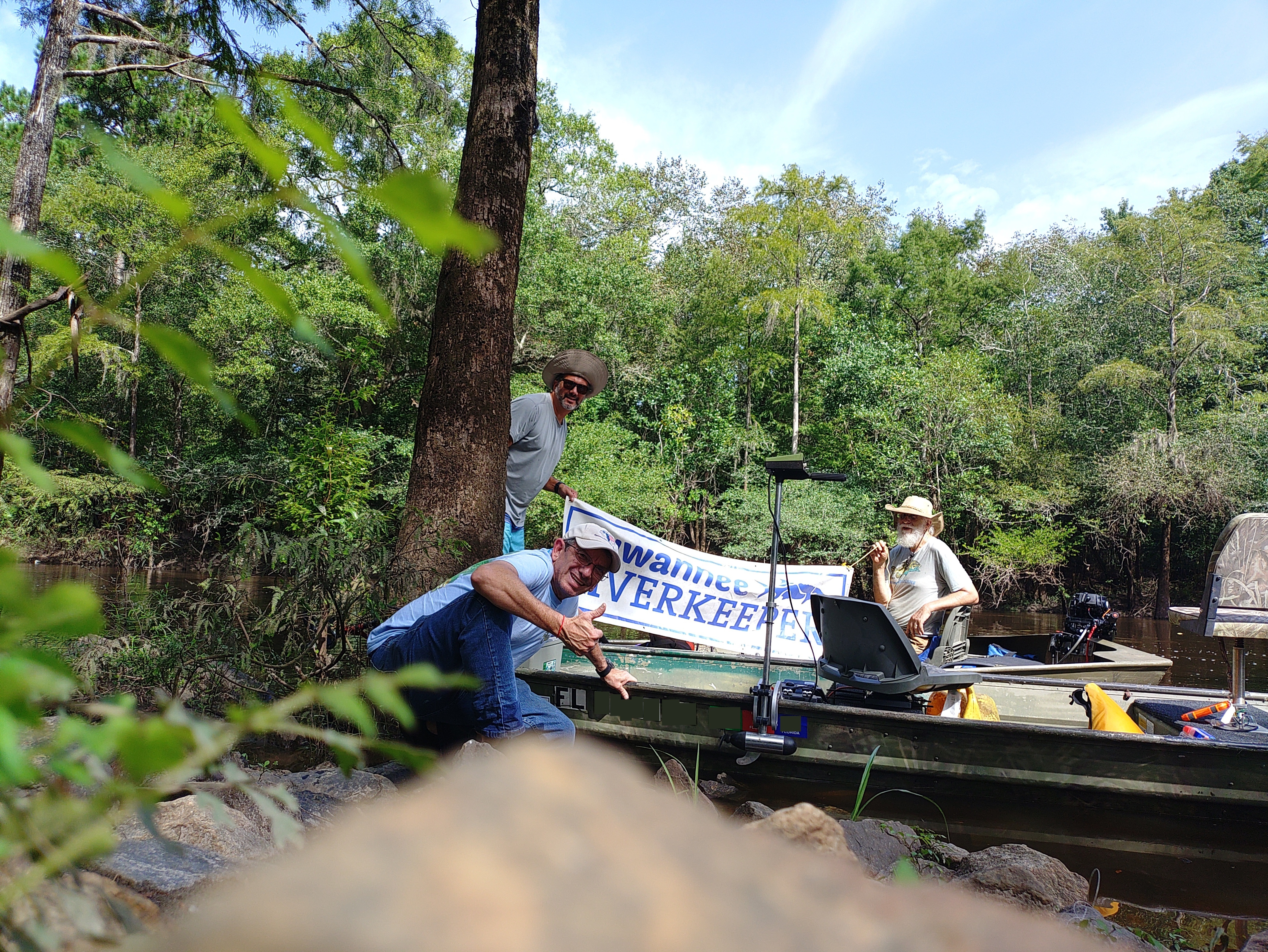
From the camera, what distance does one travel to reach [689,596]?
24.1ft

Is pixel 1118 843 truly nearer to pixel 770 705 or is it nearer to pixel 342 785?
pixel 770 705

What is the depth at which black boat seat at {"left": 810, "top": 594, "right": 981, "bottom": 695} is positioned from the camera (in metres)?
4.96

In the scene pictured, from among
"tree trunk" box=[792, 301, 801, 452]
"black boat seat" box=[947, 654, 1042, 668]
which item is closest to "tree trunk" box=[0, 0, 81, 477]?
"black boat seat" box=[947, 654, 1042, 668]

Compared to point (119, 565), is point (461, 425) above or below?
above

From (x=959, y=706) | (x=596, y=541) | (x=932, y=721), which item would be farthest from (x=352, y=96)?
(x=959, y=706)

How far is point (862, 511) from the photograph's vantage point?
72.0 feet

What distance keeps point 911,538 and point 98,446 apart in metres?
6.56

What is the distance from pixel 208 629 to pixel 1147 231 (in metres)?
27.3

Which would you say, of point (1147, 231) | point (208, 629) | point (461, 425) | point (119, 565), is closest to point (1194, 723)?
point (461, 425)

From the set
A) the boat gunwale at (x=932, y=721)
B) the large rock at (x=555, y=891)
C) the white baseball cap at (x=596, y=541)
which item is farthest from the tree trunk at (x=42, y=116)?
the large rock at (x=555, y=891)

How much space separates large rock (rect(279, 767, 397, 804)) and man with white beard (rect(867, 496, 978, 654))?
379cm

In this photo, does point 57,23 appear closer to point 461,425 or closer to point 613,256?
point 461,425

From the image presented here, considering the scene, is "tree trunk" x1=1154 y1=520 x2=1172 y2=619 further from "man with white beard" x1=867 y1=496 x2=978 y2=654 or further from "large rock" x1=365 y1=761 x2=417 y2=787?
"large rock" x1=365 y1=761 x2=417 y2=787

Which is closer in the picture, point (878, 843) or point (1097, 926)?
point (1097, 926)
